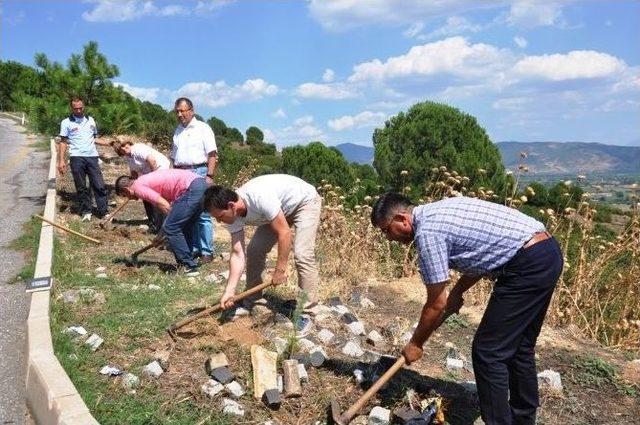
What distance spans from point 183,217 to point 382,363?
284cm

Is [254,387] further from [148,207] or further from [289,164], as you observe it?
[289,164]

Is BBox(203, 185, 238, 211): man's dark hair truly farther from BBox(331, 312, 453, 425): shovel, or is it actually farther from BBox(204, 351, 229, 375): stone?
BBox(331, 312, 453, 425): shovel

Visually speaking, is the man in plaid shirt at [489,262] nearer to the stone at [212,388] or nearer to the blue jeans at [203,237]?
the stone at [212,388]

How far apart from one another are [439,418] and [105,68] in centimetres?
920

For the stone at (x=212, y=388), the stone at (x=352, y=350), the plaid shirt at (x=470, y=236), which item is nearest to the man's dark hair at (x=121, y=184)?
the stone at (x=212, y=388)

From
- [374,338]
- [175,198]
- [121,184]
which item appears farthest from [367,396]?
[121,184]

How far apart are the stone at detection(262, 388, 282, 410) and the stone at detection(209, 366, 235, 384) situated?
0.29m

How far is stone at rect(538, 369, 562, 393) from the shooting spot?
3.76 metres

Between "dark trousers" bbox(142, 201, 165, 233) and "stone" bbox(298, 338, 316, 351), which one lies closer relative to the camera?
"stone" bbox(298, 338, 316, 351)

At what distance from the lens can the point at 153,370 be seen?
3.77 m

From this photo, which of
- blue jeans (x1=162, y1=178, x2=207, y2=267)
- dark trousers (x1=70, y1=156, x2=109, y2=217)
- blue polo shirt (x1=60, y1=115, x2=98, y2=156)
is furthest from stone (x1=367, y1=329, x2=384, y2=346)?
blue polo shirt (x1=60, y1=115, x2=98, y2=156)

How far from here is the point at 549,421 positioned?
349 centimetres

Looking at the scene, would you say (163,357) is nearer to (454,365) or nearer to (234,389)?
(234,389)

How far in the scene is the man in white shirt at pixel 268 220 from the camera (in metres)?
3.94
